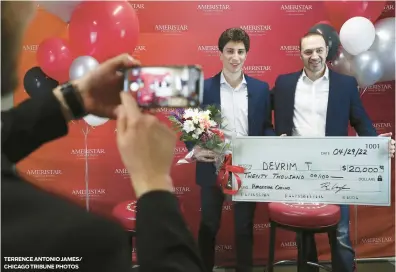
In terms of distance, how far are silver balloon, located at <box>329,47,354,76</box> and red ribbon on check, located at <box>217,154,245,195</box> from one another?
782 millimetres

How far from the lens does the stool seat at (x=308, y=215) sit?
1.91 meters

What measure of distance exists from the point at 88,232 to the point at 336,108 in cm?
184

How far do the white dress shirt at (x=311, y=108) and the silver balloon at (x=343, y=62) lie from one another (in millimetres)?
101

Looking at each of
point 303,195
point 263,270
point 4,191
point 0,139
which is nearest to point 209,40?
point 303,195

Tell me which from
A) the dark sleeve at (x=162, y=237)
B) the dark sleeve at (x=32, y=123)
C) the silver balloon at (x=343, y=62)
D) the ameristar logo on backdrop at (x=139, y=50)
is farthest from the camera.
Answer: the ameristar logo on backdrop at (x=139, y=50)

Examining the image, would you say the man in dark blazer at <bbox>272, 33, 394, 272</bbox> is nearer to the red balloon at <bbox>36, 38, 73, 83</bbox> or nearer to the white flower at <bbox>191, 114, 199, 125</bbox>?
the white flower at <bbox>191, 114, 199, 125</bbox>

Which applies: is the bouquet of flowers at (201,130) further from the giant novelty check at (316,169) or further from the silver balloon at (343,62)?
the silver balloon at (343,62)

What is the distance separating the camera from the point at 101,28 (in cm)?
187

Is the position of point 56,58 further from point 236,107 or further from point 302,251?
point 302,251

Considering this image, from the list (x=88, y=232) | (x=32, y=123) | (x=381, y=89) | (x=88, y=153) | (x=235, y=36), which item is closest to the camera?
(x=88, y=232)

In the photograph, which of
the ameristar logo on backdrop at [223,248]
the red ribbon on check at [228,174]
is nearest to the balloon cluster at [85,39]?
the red ribbon on check at [228,174]

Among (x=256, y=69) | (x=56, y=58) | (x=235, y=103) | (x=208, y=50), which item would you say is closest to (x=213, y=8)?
(x=208, y=50)

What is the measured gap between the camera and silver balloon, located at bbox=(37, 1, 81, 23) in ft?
6.37

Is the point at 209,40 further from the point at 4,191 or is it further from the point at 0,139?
the point at 4,191
